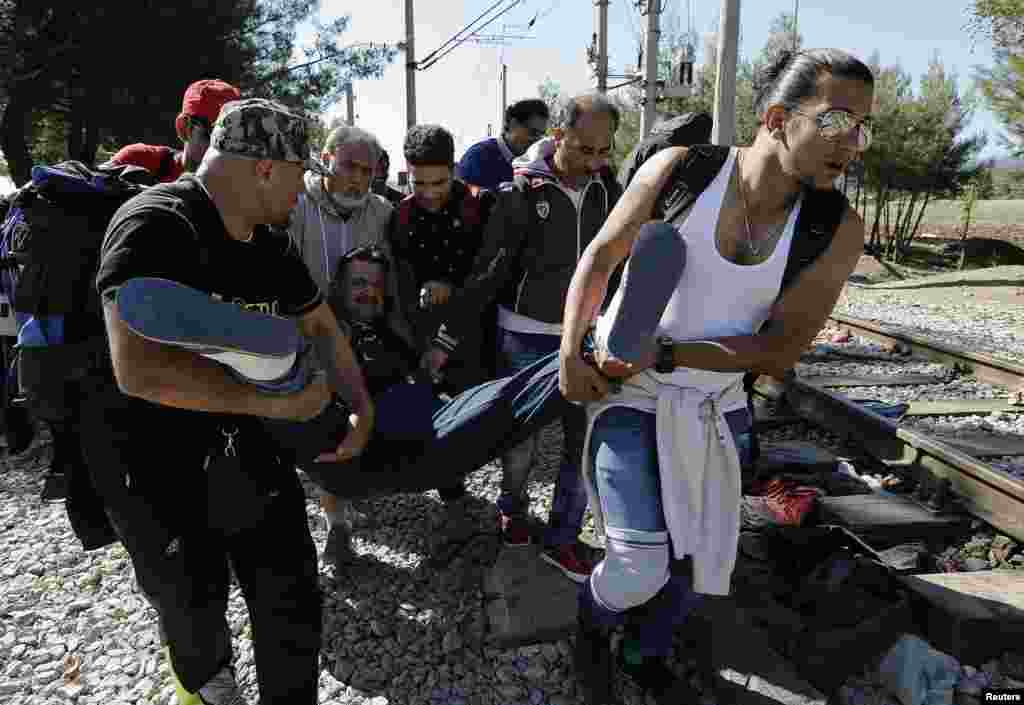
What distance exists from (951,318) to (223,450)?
36.3ft

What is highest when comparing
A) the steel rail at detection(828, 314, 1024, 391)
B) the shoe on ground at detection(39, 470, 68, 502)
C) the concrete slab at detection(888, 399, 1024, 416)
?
the shoe on ground at detection(39, 470, 68, 502)

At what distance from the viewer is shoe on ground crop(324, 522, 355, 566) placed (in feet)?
11.7

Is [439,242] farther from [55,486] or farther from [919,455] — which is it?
[919,455]

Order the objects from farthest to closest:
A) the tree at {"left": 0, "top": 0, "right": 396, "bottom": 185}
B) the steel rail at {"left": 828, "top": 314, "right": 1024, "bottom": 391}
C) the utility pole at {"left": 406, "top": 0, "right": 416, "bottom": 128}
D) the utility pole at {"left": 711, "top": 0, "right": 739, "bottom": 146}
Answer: the utility pole at {"left": 406, "top": 0, "right": 416, "bottom": 128}, the tree at {"left": 0, "top": 0, "right": 396, "bottom": 185}, the utility pole at {"left": 711, "top": 0, "right": 739, "bottom": 146}, the steel rail at {"left": 828, "top": 314, "right": 1024, "bottom": 391}

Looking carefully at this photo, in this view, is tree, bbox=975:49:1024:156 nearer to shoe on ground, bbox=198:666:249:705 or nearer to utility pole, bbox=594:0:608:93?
utility pole, bbox=594:0:608:93

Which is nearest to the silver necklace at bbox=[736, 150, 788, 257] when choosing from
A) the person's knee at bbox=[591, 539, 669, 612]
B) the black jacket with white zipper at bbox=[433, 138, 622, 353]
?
the person's knee at bbox=[591, 539, 669, 612]

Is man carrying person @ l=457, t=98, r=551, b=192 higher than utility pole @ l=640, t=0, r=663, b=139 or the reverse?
the reverse

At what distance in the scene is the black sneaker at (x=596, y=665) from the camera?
256cm

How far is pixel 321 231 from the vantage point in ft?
12.0

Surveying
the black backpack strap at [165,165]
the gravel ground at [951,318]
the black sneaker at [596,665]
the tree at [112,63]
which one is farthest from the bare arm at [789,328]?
the tree at [112,63]

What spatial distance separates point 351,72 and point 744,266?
17321 mm

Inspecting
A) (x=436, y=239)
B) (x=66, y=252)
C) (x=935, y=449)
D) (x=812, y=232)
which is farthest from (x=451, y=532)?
(x=935, y=449)

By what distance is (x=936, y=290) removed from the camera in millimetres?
14375

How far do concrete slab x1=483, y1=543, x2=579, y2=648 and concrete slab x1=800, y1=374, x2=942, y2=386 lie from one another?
3.87 m
